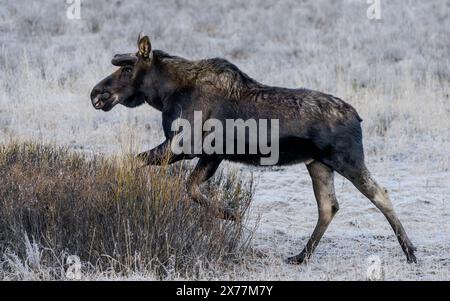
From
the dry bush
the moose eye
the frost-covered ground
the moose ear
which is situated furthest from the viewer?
the frost-covered ground

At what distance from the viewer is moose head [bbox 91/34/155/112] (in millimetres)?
8648

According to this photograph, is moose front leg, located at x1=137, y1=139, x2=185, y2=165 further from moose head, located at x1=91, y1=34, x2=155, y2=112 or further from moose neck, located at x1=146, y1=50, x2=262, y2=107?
moose head, located at x1=91, y1=34, x2=155, y2=112

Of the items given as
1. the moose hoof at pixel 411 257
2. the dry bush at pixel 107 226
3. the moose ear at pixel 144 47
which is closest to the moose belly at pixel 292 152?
the dry bush at pixel 107 226

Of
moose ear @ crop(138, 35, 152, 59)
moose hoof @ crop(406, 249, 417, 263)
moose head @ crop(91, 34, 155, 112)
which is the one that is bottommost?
moose hoof @ crop(406, 249, 417, 263)

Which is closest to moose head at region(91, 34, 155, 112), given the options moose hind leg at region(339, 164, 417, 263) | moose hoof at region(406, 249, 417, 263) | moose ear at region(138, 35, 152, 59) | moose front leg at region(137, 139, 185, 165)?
moose ear at region(138, 35, 152, 59)

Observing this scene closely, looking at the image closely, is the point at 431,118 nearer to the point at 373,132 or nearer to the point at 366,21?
the point at 373,132

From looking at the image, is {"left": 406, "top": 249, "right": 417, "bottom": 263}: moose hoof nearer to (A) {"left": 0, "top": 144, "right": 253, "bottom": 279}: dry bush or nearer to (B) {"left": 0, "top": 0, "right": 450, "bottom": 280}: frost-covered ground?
(B) {"left": 0, "top": 0, "right": 450, "bottom": 280}: frost-covered ground

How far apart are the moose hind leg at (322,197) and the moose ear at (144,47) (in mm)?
1774

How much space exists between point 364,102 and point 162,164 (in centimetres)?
860

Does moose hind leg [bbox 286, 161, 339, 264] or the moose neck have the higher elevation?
the moose neck

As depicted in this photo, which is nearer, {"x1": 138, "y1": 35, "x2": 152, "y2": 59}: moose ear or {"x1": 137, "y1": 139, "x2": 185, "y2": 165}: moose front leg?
{"x1": 137, "y1": 139, "x2": 185, "y2": 165}: moose front leg

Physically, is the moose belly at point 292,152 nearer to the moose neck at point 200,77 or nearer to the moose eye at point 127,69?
the moose neck at point 200,77

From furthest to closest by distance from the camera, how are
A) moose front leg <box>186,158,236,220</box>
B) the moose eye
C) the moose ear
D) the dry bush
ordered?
the moose eye → the moose ear → moose front leg <box>186,158,236,220</box> → the dry bush

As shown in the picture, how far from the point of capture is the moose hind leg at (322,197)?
8273mm
